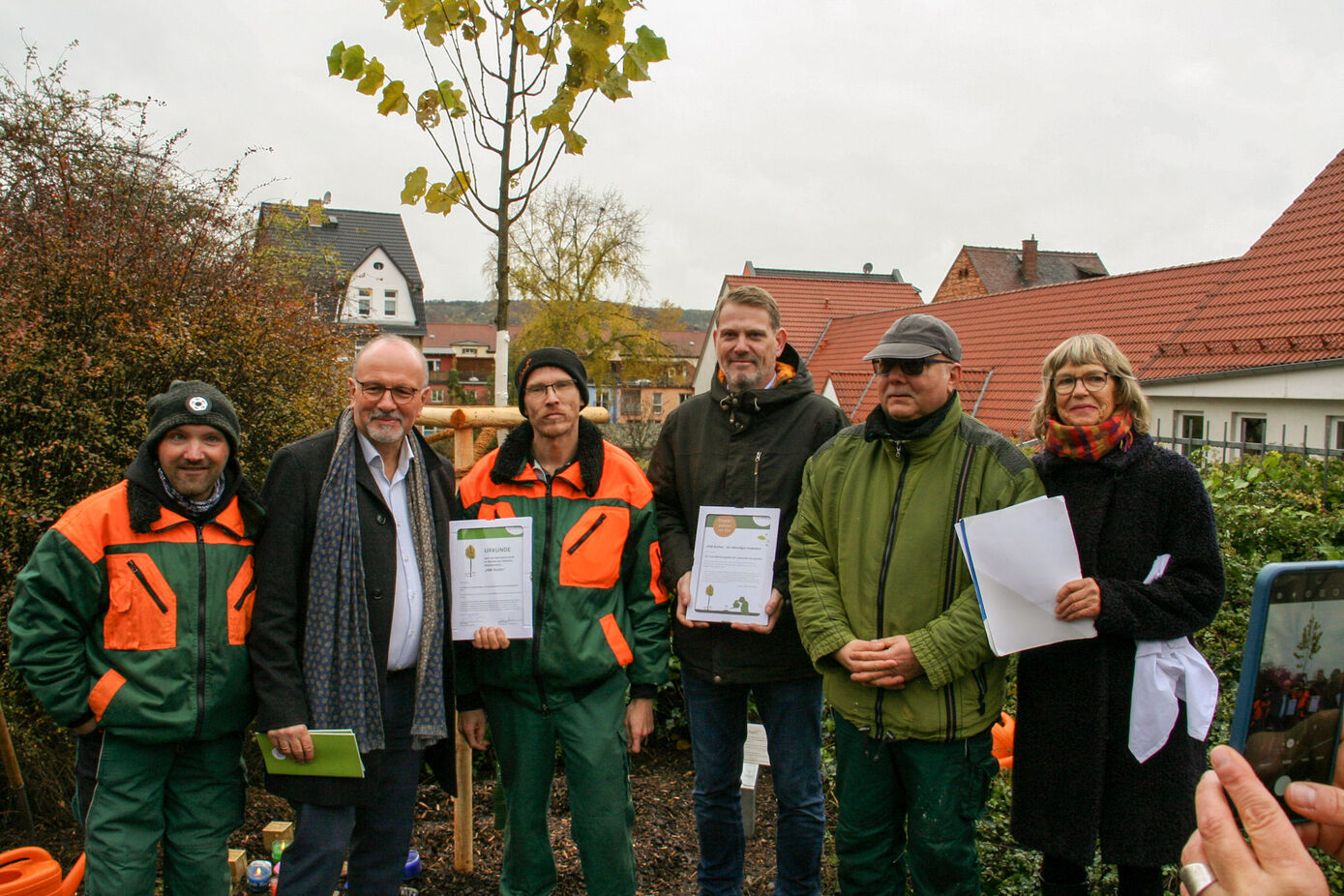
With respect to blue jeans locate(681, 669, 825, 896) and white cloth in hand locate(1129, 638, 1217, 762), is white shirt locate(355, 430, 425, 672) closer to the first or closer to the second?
blue jeans locate(681, 669, 825, 896)

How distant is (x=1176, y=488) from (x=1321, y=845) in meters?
1.60

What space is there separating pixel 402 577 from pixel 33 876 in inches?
62.9

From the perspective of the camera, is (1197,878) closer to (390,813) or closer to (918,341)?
(918,341)

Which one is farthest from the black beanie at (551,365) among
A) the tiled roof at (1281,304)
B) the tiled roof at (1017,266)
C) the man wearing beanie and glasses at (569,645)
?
the tiled roof at (1017,266)

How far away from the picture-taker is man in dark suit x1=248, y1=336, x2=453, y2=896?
2.84 metres

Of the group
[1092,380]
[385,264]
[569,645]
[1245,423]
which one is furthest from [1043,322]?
[385,264]

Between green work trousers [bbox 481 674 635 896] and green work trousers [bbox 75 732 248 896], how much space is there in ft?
3.05

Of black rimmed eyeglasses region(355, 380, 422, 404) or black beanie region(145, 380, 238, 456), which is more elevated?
black rimmed eyeglasses region(355, 380, 422, 404)

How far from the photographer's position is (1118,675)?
9.20 ft

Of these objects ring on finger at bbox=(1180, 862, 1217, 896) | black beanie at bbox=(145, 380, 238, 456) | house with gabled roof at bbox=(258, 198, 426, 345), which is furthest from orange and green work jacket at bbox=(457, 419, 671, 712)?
house with gabled roof at bbox=(258, 198, 426, 345)

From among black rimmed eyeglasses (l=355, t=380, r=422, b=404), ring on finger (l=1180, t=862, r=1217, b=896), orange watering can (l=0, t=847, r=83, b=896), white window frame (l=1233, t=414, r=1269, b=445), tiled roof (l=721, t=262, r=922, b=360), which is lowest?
orange watering can (l=0, t=847, r=83, b=896)

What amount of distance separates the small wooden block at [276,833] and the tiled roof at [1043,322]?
14728 millimetres

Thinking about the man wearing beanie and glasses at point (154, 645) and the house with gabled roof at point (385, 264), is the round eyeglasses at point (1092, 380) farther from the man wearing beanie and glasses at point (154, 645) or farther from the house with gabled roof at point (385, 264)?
the house with gabled roof at point (385, 264)

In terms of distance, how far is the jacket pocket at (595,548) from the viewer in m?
3.19
